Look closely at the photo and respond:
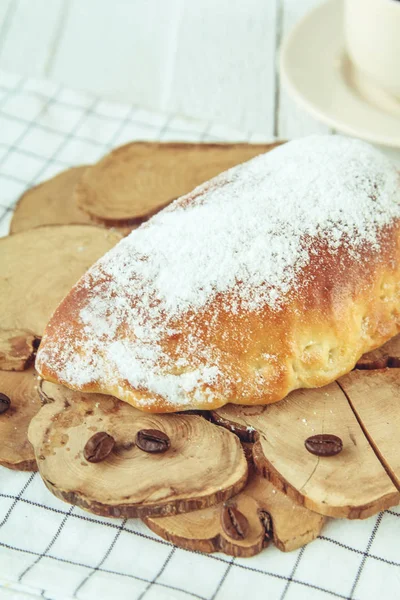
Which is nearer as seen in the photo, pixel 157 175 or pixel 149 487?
pixel 149 487

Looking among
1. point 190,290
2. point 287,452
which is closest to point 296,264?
point 190,290

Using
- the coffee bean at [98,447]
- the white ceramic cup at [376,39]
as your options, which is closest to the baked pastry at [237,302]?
the coffee bean at [98,447]

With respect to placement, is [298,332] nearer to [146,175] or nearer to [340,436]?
[340,436]

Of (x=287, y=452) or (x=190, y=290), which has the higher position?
(x=190, y=290)

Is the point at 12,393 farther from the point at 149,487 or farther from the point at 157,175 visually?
the point at 157,175

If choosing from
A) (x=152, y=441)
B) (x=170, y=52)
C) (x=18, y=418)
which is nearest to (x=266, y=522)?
(x=152, y=441)

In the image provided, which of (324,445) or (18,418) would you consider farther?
(18,418)

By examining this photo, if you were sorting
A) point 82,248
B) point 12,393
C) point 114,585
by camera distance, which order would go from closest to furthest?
point 114,585, point 12,393, point 82,248

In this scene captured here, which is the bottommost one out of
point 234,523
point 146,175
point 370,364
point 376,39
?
point 146,175
